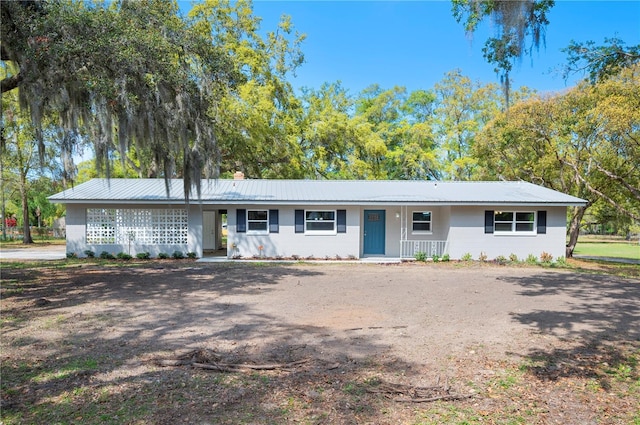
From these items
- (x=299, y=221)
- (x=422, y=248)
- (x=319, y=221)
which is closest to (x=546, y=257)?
(x=422, y=248)

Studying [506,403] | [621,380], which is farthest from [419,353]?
[621,380]

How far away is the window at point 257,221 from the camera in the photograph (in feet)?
53.3

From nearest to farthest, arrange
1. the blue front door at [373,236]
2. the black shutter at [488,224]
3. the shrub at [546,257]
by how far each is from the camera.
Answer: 1. the shrub at [546,257]
2. the black shutter at [488,224]
3. the blue front door at [373,236]

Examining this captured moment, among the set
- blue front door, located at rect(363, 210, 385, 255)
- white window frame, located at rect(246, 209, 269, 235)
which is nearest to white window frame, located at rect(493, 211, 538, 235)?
blue front door, located at rect(363, 210, 385, 255)

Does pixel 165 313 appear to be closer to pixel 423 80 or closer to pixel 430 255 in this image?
pixel 430 255

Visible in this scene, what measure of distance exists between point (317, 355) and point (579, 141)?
17839 mm

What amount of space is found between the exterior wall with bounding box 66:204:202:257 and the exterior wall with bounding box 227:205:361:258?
1.40 metres

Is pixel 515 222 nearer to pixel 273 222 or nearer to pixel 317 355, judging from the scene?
pixel 273 222

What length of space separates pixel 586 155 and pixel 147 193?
63.9 ft

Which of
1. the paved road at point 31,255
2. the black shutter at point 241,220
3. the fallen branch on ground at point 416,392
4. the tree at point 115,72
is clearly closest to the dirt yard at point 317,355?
the fallen branch on ground at point 416,392

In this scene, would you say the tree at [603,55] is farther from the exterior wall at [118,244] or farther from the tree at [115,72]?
the exterior wall at [118,244]

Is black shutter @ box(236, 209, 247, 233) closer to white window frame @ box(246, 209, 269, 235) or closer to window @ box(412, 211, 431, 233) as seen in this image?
white window frame @ box(246, 209, 269, 235)

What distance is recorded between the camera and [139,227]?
16297mm

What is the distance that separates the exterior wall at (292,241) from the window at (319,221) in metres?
0.24
